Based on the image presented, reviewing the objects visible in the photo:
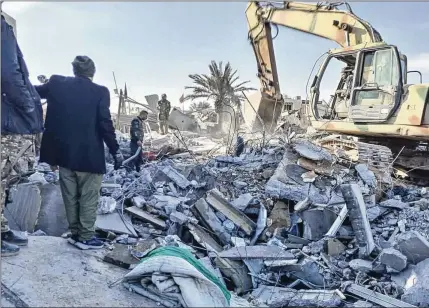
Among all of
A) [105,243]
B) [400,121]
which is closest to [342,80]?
[400,121]

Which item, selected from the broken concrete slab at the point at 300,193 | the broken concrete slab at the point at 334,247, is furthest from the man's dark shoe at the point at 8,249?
the broken concrete slab at the point at 300,193

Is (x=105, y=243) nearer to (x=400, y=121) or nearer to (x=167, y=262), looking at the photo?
(x=167, y=262)

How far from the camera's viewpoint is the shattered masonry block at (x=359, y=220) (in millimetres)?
3736

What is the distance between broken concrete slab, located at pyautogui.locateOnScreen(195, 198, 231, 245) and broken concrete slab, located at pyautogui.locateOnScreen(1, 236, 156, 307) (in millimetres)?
1507

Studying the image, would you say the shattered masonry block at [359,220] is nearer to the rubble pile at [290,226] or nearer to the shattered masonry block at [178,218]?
the rubble pile at [290,226]

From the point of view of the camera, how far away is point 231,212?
4504 millimetres

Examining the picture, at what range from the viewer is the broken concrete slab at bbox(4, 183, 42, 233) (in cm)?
358

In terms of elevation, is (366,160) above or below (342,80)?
below

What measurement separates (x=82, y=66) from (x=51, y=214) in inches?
66.8

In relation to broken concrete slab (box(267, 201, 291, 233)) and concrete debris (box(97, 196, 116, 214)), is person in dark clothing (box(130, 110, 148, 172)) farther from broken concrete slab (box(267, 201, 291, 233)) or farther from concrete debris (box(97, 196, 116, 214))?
broken concrete slab (box(267, 201, 291, 233))

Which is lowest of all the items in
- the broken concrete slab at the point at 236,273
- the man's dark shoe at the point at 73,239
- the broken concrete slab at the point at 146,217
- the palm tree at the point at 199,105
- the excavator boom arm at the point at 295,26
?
the broken concrete slab at the point at 236,273

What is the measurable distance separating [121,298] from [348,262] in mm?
2261

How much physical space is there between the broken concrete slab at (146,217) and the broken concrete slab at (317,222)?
5.57ft

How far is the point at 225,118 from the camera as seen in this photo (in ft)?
57.5
